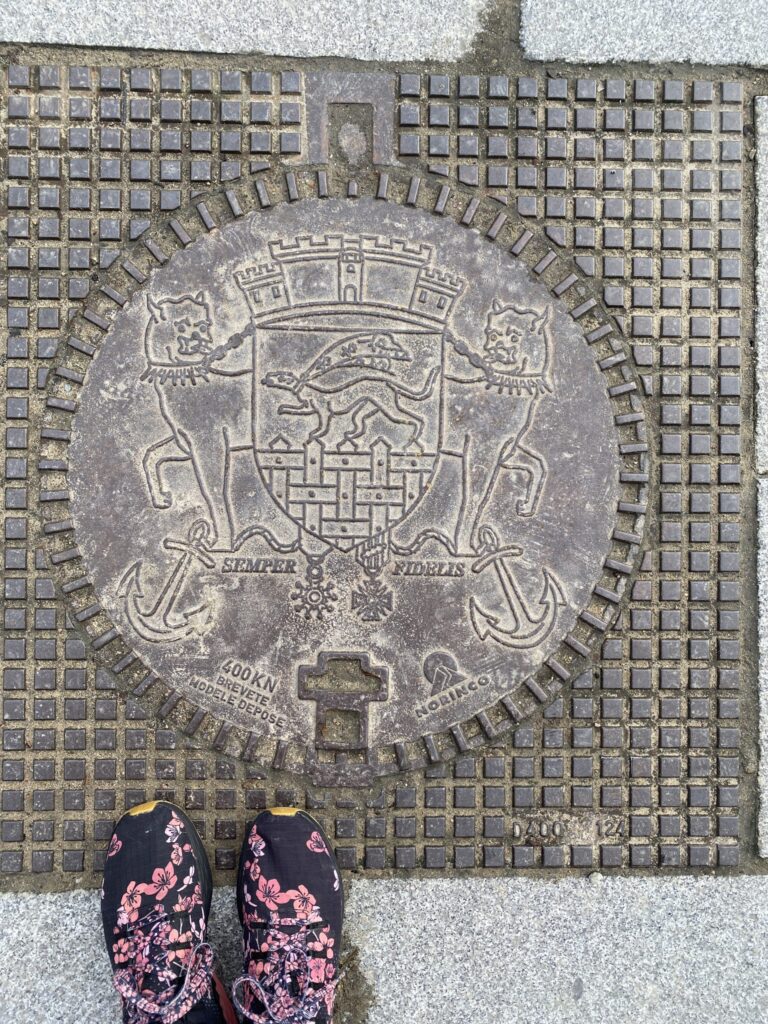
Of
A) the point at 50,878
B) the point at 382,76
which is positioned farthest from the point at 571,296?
the point at 50,878

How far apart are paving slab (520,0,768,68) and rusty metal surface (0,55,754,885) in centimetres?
11

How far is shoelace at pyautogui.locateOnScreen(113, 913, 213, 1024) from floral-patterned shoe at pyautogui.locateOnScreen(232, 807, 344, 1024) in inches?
4.9

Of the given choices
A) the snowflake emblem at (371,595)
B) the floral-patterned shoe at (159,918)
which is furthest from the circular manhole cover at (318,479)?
the floral-patterned shoe at (159,918)

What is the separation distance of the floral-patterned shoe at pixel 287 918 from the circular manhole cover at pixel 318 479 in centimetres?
26

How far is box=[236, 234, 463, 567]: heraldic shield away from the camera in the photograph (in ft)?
8.01

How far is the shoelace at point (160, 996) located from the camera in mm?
2291

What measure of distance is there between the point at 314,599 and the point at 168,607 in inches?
19.2

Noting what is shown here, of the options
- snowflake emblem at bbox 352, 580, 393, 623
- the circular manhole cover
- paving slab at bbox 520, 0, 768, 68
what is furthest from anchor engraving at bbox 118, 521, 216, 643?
paving slab at bbox 520, 0, 768, 68

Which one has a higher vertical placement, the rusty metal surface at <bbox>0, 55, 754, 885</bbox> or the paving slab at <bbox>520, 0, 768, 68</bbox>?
the paving slab at <bbox>520, 0, 768, 68</bbox>

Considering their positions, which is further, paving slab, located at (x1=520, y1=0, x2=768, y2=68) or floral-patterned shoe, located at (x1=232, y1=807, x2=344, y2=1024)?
paving slab, located at (x1=520, y1=0, x2=768, y2=68)

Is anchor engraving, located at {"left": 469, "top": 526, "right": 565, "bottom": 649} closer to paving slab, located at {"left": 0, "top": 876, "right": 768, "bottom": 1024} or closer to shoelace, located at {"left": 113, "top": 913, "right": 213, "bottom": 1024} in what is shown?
paving slab, located at {"left": 0, "top": 876, "right": 768, "bottom": 1024}

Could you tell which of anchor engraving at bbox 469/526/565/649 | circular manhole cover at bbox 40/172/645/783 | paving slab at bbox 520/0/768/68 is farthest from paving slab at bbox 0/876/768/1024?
paving slab at bbox 520/0/768/68

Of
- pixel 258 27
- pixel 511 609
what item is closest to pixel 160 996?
pixel 511 609

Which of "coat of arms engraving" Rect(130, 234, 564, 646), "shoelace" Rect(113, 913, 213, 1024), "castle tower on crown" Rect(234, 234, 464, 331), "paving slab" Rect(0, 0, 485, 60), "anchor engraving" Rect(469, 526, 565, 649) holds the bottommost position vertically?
"shoelace" Rect(113, 913, 213, 1024)
